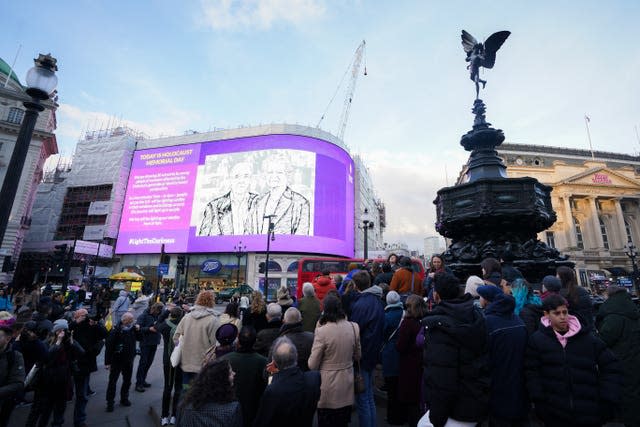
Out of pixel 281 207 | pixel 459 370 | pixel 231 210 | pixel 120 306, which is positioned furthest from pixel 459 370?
pixel 231 210

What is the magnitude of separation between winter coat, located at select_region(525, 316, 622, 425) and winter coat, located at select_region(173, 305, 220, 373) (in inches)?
161

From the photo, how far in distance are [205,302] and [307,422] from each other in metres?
2.83

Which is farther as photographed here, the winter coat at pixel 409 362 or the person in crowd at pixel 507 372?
the winter coat at pixel 409 362

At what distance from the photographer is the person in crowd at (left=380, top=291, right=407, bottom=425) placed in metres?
4.30

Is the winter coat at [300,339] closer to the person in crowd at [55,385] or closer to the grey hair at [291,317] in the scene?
the grey hair at [291,317]

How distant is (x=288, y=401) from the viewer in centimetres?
270

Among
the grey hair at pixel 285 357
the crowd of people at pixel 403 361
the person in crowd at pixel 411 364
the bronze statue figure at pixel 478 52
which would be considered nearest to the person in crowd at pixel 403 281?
the crowd of people at pixel 403 361

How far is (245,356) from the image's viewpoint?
3.29m

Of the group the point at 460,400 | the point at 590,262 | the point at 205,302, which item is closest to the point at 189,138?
the point at 205,302

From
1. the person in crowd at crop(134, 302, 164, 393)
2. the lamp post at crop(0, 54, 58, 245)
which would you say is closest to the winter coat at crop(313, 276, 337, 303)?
the person in crowd at crop(134, 302, 164, 393)

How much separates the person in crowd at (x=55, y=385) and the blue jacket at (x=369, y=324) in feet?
15.1

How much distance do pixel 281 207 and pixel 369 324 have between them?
125 ft

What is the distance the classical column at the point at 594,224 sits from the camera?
4366 centimetres

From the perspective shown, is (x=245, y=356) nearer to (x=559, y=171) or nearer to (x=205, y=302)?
(x=205, y=302)
